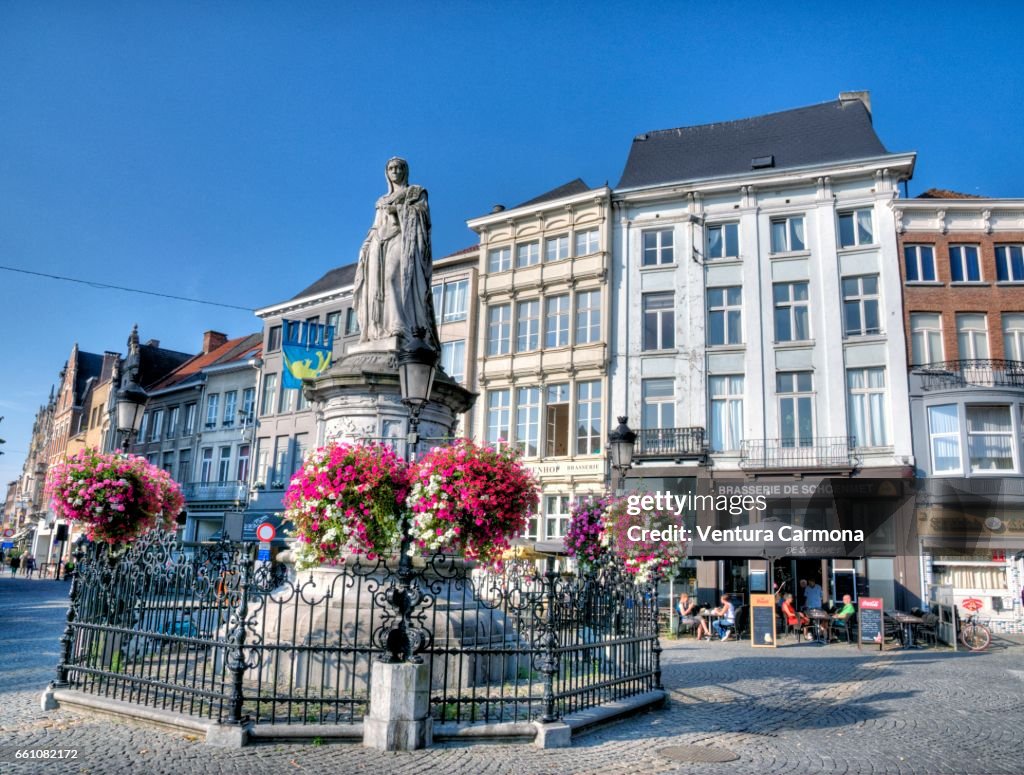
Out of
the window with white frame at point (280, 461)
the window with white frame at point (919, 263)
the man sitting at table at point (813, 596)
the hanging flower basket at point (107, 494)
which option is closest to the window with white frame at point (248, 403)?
the window with white frame at point (280, 461)

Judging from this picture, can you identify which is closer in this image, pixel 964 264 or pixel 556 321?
pixel 964 264

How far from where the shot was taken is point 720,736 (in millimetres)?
8125

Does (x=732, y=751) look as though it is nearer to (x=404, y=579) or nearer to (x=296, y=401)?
(x=404, y=579)

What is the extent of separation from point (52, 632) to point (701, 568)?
66.4 ft

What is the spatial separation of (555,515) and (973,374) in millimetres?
15564

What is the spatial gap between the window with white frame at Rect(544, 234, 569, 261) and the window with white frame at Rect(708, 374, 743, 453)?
836 centimetres

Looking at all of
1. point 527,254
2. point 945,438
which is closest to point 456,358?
point 527,254

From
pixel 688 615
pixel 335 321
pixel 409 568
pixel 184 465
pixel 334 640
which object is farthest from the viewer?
pixel 184 465

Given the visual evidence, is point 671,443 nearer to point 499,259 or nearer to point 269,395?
point 499,259

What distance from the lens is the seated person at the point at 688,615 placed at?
852 inches

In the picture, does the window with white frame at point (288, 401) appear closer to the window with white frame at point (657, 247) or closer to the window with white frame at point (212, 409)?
the window with white frame at point (212, 409)

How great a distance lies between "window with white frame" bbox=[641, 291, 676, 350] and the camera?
3178 centimetres

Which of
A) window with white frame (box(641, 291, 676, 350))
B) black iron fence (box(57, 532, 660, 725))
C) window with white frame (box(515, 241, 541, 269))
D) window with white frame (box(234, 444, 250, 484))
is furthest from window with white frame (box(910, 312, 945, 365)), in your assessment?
window with white frame (box(234, 444, 250, 484))

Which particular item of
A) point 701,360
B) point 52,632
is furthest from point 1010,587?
point 52,632
